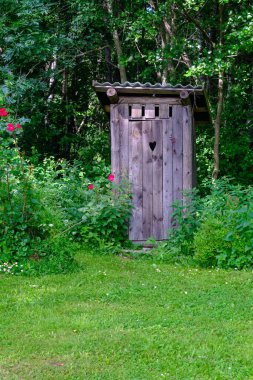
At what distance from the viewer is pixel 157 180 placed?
9.12 m

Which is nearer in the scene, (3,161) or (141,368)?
(141,368)

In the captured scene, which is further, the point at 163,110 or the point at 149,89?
the point at 163,110

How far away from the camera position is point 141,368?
385 centimetres

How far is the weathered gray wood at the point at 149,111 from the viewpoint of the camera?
29.8 feet

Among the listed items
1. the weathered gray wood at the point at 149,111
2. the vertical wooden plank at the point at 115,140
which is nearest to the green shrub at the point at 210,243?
the vertical wooden plank at the point at 115,140

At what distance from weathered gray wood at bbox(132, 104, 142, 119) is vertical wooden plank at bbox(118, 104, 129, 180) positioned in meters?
0.11

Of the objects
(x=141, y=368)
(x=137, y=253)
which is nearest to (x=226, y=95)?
(x=137, y=253)

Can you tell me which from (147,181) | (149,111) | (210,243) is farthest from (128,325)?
(149,111)

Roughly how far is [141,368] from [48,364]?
0.64m

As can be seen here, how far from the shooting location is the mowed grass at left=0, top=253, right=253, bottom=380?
12.7 feet

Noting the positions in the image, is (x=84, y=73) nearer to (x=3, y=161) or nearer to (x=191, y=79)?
(x=191, y=79)

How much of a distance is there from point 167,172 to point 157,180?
0.20 metres

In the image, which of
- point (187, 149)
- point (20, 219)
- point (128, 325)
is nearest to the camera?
point (128, 325)

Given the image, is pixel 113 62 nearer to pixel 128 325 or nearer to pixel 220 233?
pixel 220 233
